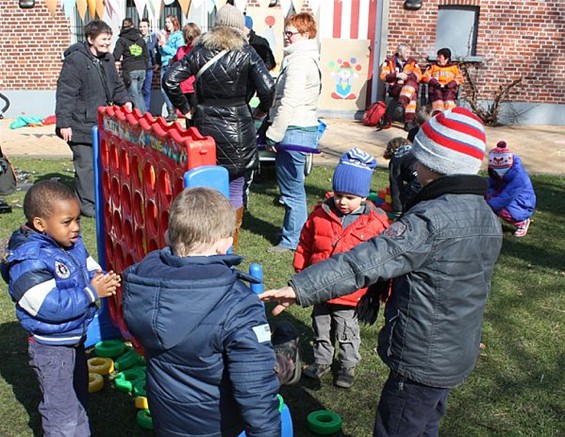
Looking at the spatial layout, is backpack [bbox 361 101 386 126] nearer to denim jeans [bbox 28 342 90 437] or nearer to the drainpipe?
the drainpipe

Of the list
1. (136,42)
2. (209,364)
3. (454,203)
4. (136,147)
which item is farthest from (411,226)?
(136,42)

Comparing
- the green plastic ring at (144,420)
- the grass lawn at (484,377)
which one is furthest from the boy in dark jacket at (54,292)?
the grass lawn at (484,377)

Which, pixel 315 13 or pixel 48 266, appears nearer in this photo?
pixel 48 266

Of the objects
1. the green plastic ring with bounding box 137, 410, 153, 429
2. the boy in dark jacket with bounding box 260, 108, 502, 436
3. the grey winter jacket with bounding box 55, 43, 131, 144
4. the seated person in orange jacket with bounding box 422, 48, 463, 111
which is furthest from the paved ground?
the boy in dark jacket with bounding box 260, 108, 502, 436

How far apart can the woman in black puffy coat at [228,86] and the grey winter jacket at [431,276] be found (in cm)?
323

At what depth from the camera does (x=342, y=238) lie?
4.04 metres

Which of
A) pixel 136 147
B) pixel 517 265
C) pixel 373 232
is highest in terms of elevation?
pixel 136 147

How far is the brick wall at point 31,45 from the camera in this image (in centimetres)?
1602

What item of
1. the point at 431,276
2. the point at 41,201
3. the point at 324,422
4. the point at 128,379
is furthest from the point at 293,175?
the point at 431,276

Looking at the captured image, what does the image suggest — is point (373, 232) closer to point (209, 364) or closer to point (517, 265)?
point (209, 364)

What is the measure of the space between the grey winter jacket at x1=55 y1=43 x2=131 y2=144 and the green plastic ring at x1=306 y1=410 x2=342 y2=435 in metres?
4.75

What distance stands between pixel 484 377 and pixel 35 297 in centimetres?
282

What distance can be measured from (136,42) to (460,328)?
42.2 feet

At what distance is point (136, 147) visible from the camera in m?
3.99
